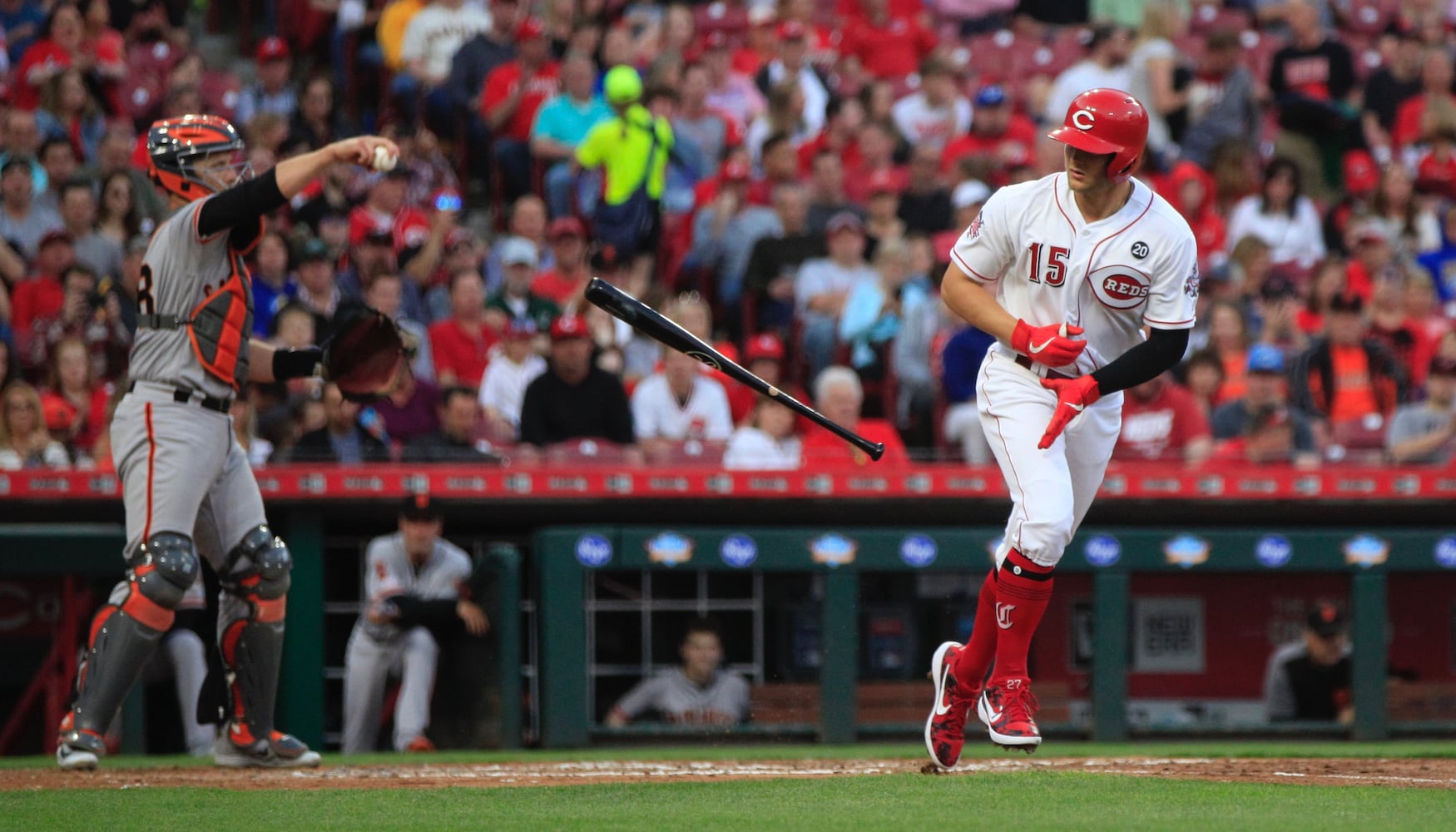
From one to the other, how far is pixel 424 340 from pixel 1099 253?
5450 millimetres

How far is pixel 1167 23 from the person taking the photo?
1377 cm

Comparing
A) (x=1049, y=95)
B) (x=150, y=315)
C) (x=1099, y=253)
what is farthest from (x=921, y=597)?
(x=1049, y=95)

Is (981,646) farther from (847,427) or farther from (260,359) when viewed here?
(847,427)

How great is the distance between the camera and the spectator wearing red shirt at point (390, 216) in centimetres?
1091

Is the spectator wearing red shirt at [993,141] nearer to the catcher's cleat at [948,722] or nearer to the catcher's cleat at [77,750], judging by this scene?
the catcher's cleat at [948,722]

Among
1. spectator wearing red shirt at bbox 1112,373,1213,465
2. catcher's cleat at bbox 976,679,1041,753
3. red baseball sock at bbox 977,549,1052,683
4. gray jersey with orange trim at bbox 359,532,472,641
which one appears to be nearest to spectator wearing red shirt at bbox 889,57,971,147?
spectator wearing red shirt at bbox 1112,373,1213,465

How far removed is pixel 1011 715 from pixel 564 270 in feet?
19.3

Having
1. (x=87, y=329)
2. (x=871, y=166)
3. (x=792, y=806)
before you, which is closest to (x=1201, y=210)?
(x=871, y=166)

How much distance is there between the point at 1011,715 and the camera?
5305 mm

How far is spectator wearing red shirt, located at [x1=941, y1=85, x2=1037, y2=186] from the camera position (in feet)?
40.1

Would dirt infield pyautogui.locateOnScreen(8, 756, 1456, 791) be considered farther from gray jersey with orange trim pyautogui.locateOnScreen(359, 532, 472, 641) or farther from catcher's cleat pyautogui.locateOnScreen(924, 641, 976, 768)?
gray jersey with orange trim pyautogui.locateOnScreen(359, 532, 472, 641)

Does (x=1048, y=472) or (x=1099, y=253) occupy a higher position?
(x=1099, y=253)

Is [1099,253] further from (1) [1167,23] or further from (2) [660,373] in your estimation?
(1) [1167,23]

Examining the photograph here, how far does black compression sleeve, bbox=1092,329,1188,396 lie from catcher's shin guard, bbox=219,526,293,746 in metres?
2.92
